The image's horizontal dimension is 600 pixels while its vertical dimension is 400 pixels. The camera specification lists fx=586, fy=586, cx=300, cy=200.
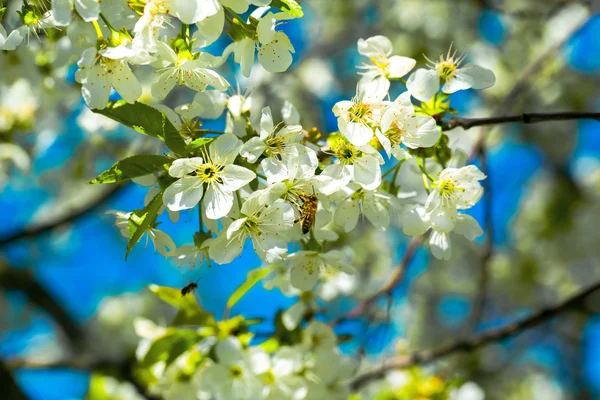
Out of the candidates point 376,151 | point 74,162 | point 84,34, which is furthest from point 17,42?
point 74,162

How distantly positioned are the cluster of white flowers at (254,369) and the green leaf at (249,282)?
0.30ft

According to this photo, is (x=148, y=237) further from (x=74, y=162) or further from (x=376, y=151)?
(x=74, y=162)

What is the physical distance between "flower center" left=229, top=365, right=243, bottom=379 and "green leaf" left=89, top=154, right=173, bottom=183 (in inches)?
23.0

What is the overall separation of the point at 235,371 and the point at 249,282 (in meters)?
0.21

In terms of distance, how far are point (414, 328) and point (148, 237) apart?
412cm

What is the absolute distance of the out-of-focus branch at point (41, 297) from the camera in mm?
3320

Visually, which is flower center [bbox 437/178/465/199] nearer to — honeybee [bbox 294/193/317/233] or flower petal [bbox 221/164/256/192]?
honeybee [bbox 294/193/317/233]

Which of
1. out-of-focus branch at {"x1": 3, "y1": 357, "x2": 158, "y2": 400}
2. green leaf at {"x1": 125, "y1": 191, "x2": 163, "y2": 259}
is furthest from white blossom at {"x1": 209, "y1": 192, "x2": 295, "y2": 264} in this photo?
out-of-focus branch at {"x1": 3, "y1": 357, "x2": 158, "y2": 400}

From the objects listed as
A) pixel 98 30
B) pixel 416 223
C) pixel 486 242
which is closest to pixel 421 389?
pixel 486 242

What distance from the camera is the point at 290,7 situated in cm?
95

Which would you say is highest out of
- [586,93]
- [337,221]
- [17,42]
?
[17,42]

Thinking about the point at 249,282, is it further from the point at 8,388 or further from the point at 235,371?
the point at 8,388

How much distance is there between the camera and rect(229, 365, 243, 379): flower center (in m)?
1.33

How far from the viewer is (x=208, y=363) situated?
4.61ft
